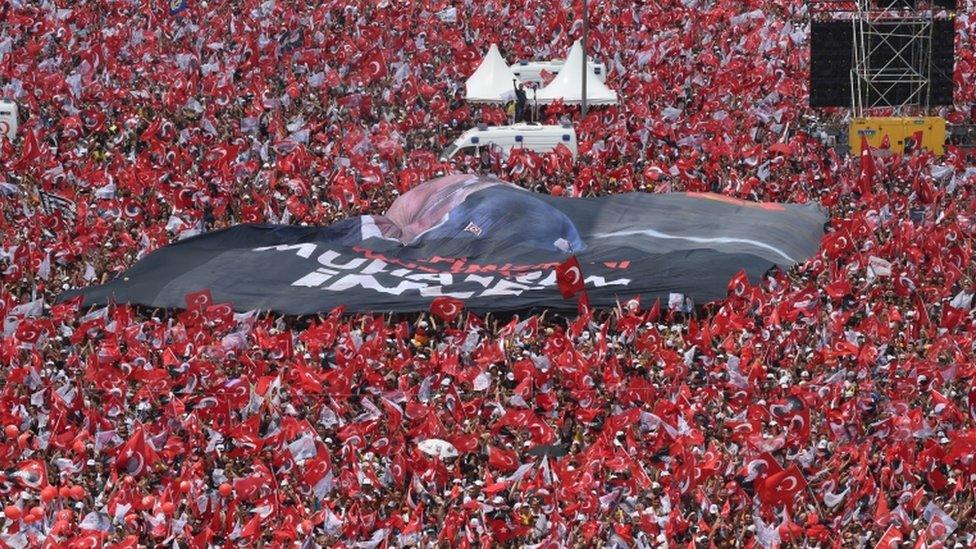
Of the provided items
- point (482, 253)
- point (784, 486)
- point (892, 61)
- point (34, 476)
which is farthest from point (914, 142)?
point (34, 476)

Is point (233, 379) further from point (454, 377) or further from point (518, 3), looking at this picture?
point (518, 3)

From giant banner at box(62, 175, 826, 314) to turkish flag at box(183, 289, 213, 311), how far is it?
0.40 metres

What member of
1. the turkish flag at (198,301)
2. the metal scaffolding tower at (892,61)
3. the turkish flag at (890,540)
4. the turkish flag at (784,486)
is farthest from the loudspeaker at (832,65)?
the turkish flag at (890,540)

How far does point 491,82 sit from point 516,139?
303 centimetres

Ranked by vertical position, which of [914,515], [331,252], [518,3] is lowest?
[914,515]

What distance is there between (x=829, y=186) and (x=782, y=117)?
3283mm

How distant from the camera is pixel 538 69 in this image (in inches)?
1277

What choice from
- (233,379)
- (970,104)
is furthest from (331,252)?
(970,104)

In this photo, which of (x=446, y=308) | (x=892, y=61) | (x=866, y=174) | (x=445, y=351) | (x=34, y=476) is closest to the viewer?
(x=34, y=476)

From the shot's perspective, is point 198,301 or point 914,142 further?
point 914,142

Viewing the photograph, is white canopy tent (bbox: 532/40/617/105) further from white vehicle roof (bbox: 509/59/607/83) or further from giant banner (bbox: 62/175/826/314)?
giant banner (bbox: 62/175/826/314)

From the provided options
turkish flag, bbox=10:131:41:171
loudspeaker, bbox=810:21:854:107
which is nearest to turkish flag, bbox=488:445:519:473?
turkish flag, bbox=10:131:41:171

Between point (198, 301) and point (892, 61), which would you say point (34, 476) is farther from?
point (892, 61)

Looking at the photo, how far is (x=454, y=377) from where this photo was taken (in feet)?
61.6
